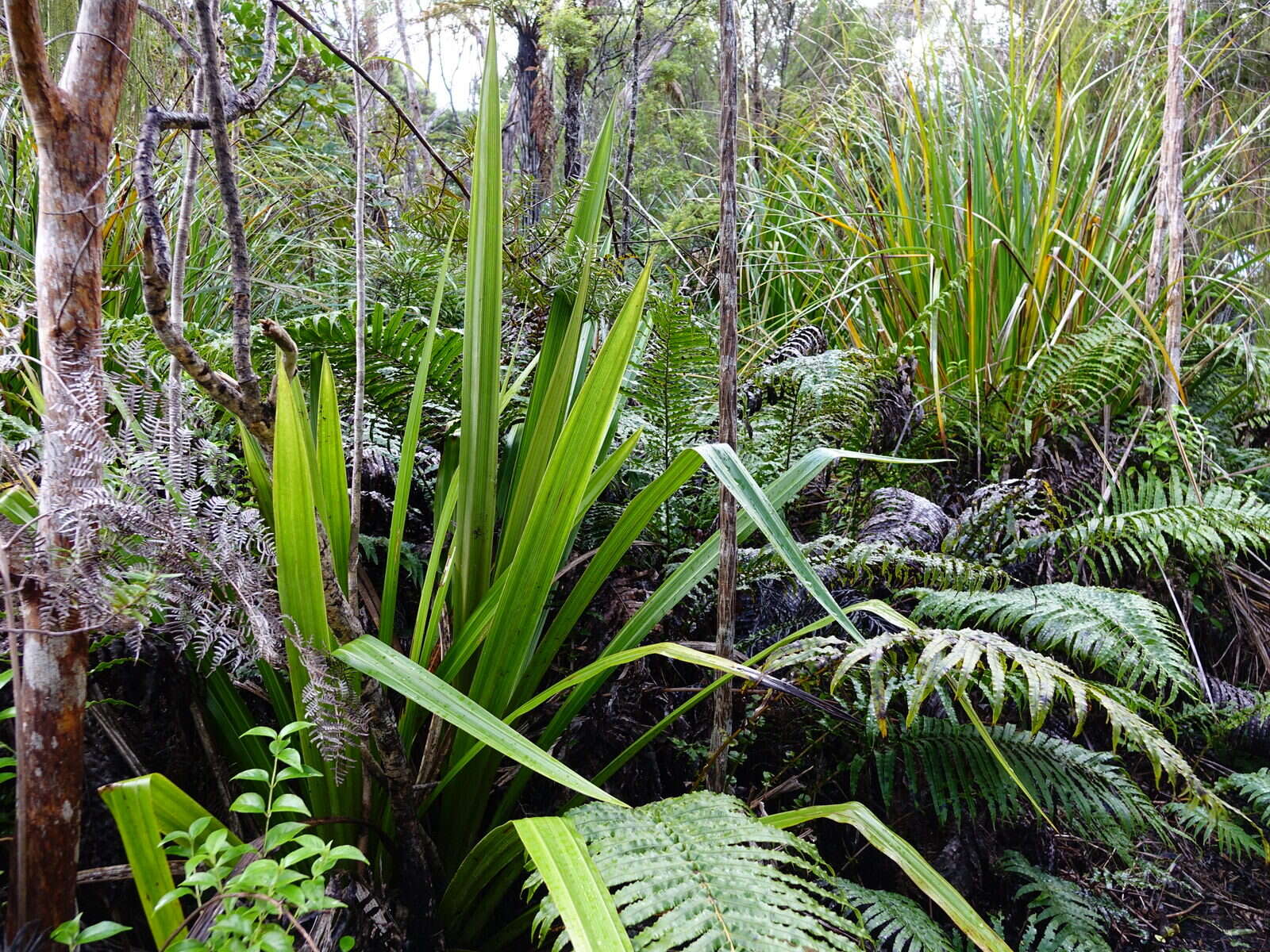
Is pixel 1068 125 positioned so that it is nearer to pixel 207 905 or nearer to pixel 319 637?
pixel 319 637

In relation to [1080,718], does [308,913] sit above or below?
below

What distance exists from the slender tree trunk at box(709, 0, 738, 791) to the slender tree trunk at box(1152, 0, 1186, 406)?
4.22ft

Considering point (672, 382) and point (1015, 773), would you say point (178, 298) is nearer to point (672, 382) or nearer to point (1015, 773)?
point (672, 382)

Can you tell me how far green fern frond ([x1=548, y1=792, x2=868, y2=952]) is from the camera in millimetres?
636

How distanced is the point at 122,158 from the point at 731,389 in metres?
2.17

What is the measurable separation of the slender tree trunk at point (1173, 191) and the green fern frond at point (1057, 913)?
1.17m

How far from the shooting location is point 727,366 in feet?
3.58

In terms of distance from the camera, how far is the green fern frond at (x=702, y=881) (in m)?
0.64

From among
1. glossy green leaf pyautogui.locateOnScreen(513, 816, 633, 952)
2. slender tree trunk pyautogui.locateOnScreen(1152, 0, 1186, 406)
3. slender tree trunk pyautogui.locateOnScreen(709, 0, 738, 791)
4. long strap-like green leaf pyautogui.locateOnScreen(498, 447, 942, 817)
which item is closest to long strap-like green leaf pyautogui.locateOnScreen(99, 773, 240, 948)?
glossy green leaf pyautogui.locateOnScreen(513, 816, 633, 952)

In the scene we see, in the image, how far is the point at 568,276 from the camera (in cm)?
152

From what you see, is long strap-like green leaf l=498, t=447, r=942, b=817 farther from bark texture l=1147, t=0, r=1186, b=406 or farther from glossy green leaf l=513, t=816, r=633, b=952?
bark texture l=1147, t=0, r=1186, b=406

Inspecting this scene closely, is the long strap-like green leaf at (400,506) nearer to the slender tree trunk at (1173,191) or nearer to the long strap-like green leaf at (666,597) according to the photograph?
the long strap-like green leaf at (666,597)

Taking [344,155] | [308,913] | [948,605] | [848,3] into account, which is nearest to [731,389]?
[948,605]

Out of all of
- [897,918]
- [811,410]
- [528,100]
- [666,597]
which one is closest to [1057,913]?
[897,918]
